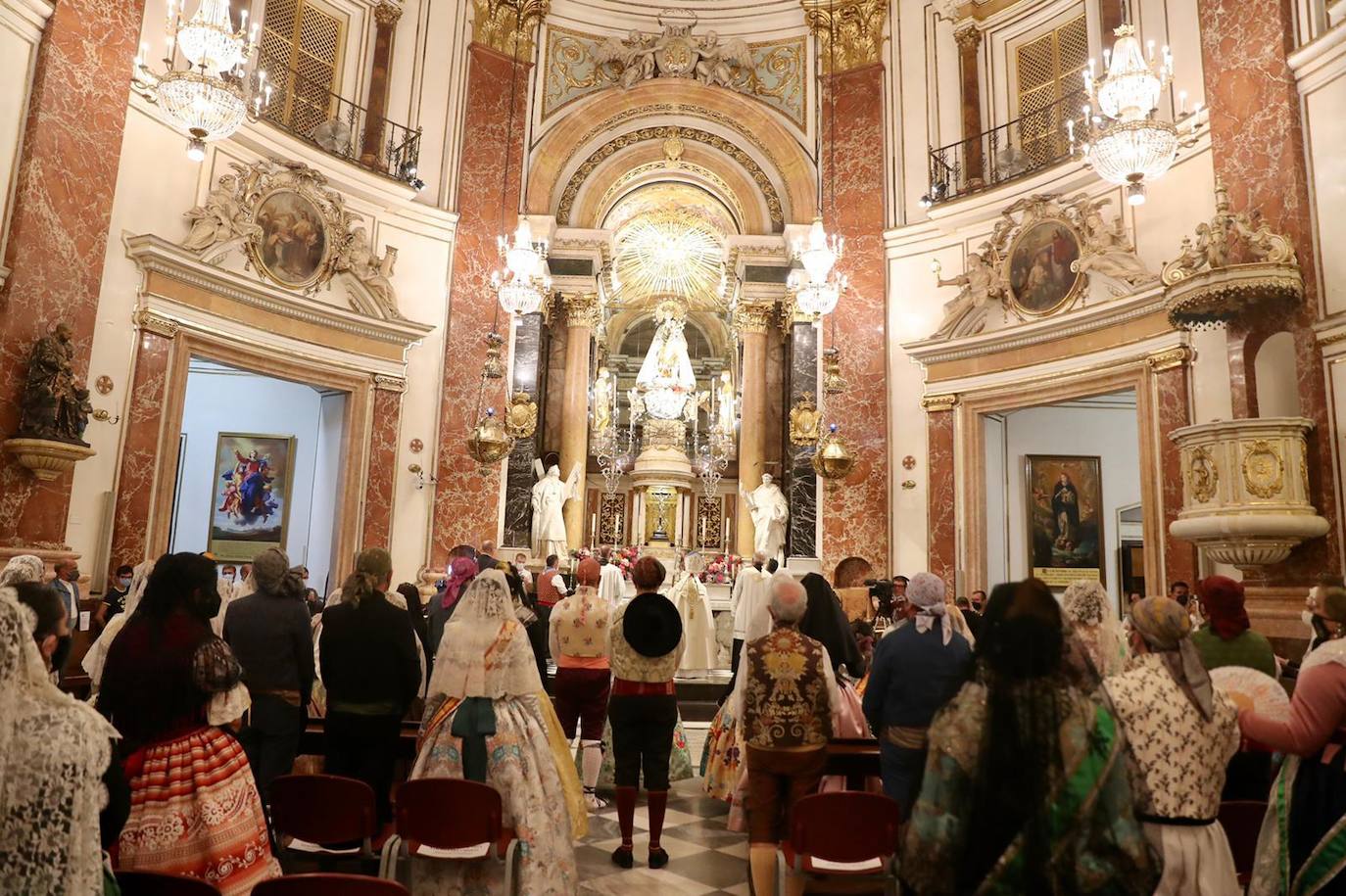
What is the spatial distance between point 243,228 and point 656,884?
32.0 ft

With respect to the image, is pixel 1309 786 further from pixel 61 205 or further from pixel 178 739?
pixel 61 205

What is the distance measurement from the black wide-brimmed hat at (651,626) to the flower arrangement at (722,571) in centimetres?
841

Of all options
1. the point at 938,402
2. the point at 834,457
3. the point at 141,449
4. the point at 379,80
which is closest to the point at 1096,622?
the point at 834,457

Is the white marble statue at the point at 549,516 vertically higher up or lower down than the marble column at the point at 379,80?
lower down

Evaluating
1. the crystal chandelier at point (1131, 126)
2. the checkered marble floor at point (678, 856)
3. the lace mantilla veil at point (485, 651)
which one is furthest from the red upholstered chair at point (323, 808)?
the crystal chandelier at point (1131, 126)

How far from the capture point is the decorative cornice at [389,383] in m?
12.9

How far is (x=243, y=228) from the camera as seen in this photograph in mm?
11320

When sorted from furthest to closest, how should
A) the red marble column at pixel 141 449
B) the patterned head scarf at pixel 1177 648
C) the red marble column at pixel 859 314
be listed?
the red marble column at pixel 859 314 → the red marble column at pixel 141 449 → the patterned head scarf at pixel 1177 648

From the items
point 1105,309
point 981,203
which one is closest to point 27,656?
point 1105,309

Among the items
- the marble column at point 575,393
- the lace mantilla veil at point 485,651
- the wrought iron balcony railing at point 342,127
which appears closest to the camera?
the lace mantilla veil at point 485,651

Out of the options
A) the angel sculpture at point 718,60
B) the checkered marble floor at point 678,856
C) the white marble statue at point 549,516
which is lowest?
the checkered marble floor at point 678,856

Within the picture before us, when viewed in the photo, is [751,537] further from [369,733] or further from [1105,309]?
[369,733]

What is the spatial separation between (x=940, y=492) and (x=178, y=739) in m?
11.2

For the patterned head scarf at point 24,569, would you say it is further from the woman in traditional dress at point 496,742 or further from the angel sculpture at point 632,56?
the angel sculpture at point 632,56
